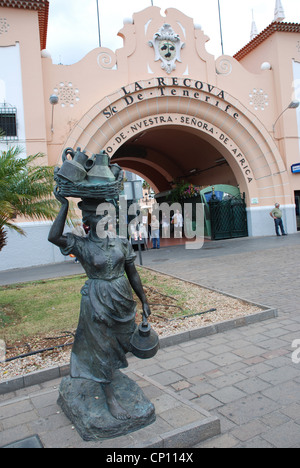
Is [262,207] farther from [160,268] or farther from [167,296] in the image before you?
[167,296]

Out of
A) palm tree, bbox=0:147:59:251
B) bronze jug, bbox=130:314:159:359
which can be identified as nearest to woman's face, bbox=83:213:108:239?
bronze jug, bbox=130:314:159:359

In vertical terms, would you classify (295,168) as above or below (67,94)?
below

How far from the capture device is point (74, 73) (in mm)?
14578

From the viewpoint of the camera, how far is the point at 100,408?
9.55 ft

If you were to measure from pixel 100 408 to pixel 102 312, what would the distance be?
0.76 meters

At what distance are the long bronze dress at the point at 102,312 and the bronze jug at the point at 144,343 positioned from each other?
0.08m

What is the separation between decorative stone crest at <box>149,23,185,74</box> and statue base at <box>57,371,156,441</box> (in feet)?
49.8

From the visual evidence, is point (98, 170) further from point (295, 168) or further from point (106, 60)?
point (295, 168)

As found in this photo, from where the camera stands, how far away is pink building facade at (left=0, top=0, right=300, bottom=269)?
13711 millimetres

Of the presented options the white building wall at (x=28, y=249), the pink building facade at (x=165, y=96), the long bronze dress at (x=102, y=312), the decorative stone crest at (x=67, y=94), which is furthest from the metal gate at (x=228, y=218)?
the long bronze dress at (x=102, y=312)

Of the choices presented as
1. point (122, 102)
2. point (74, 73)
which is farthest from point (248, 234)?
point (74, 73)

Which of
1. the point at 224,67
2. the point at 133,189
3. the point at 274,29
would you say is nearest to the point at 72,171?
the point at 133,189

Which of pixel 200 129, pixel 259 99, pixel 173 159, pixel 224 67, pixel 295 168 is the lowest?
pixel 295 168

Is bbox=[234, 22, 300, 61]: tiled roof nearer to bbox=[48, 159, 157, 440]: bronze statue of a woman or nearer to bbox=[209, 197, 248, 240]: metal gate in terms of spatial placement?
bbox=[209, 197, 248, 240]: metal gate
